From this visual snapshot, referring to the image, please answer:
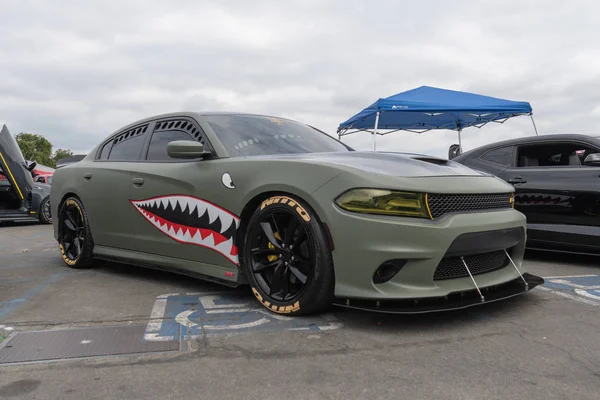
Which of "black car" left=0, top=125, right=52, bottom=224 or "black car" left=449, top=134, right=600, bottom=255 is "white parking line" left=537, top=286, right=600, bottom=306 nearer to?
"black car" left=449, top=134, right=600, bottom=255

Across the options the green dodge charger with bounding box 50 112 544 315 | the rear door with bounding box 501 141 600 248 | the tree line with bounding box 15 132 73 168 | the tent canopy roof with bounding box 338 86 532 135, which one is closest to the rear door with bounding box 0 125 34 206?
the green dodge charger with bounding box 50 112 544 315

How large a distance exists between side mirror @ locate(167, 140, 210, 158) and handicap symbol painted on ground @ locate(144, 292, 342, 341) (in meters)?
1.00

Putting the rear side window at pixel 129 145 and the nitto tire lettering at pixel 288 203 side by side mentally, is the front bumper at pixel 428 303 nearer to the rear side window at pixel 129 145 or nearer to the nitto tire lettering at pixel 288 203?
the nitto tire lettering at pixel 288 203

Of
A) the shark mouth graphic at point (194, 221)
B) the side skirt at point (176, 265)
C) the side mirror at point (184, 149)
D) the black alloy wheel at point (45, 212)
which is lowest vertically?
the black alloy wheel at point (45, 212)

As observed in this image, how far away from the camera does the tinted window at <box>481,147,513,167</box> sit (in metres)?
5.37

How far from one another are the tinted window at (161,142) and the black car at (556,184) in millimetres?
3313

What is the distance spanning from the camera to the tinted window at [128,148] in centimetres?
439

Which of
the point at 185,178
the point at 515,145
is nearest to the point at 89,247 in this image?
the point at 185,178

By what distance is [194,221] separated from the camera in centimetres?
356

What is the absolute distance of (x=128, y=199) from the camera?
419 centimetres

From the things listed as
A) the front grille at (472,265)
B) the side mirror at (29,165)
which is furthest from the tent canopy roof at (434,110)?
the front grille at (472,265)

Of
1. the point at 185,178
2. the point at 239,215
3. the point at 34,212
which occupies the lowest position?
the point at 34,212

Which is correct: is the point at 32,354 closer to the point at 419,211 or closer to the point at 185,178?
the point at 185,178

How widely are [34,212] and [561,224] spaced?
1012 cm
